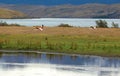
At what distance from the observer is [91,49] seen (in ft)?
139

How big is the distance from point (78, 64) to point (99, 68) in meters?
2.70

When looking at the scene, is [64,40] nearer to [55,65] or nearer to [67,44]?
[67,44]

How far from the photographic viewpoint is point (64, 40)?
49969 millimetres

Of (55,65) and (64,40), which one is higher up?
(64,40)

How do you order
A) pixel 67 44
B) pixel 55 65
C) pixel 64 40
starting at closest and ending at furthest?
pixel 55 65, pixel 67 44, pixel 64 40

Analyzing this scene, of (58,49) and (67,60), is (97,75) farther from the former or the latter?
(58,49)

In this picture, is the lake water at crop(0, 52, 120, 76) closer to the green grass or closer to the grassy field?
the green grass

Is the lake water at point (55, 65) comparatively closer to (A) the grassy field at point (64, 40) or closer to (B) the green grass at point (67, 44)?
(B) the green grass at point (67, 44)

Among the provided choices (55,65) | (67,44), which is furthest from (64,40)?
(55,65)

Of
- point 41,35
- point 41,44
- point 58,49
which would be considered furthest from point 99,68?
point 41,35


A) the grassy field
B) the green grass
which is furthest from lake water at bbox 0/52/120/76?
the grassy field

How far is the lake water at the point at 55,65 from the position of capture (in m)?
29.7

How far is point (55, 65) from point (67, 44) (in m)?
11.9

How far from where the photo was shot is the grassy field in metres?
42.6
